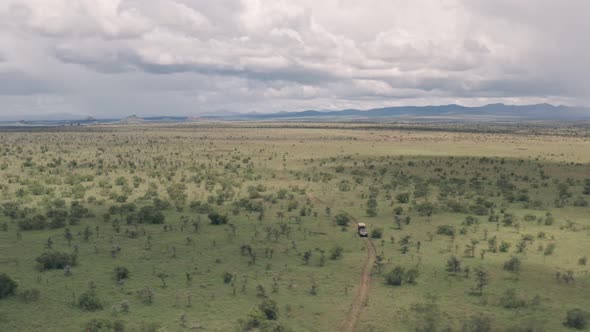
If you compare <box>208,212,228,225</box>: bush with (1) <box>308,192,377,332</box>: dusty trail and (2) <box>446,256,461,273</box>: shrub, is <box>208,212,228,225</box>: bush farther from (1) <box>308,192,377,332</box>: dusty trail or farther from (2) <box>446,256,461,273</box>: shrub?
(2) <box>446,256,461,273</box>: shrub

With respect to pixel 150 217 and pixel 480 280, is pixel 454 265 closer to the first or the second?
pixel 480 280

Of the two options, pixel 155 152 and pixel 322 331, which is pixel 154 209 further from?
pixel 155 152

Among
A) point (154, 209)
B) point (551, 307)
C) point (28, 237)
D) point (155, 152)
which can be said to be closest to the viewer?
point (551, 307)

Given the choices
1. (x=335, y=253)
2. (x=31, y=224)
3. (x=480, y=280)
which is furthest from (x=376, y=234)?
(x=31, y=224)

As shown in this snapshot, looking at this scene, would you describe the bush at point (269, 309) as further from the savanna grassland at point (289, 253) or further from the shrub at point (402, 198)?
the shrub at point (402, 198)

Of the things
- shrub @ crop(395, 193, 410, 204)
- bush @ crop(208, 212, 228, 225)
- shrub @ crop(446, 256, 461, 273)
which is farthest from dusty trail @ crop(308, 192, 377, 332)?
shrub @ crop(395, 193, 410, 204)

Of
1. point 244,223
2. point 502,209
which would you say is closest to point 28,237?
point 244,223
